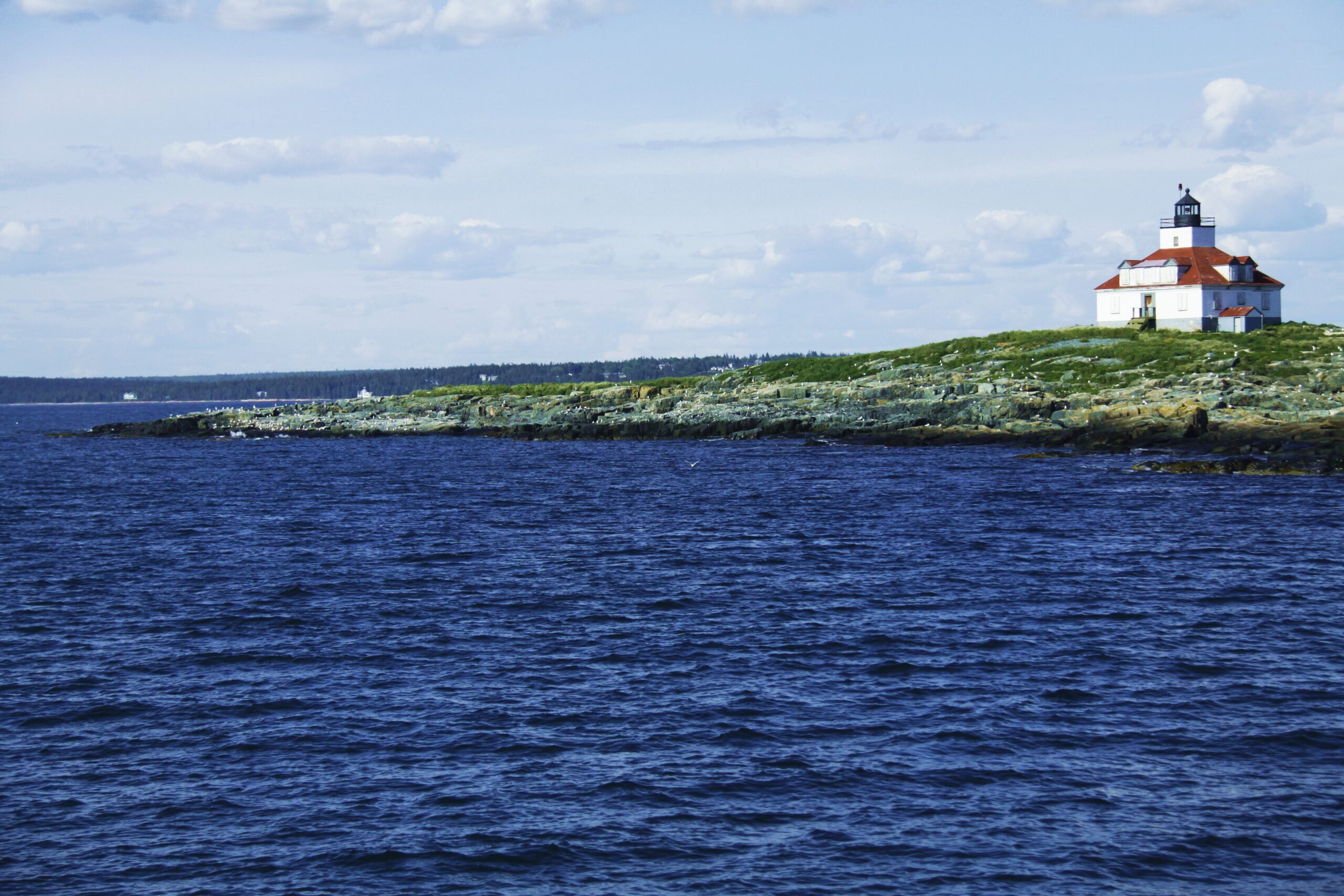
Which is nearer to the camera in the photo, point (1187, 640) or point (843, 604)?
point (1187, 640)

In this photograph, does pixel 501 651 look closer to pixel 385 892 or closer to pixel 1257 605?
pixel 385 892

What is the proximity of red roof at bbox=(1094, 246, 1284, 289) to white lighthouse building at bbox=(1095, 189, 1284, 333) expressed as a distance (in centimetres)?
6

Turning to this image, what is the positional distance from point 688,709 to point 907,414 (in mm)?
67697


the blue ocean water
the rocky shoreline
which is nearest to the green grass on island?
the rocky shoreline

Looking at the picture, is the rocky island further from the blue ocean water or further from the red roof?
the blue ocean water

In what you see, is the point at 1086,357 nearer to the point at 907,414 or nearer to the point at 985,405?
the point at 985,405

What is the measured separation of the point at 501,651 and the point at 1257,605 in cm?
1786

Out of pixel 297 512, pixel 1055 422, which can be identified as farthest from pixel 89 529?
pixel 1055 422

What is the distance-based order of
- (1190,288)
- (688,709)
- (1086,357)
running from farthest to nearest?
(1190,288) < (1086,357) < (688,709)

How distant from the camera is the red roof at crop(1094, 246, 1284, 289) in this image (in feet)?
344

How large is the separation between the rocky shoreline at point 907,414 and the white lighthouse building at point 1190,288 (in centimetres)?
1660

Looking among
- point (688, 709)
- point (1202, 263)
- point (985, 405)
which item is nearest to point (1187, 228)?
point (1202, 263)

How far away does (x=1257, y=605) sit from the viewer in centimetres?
2962

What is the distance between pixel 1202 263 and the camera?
106625 mm
